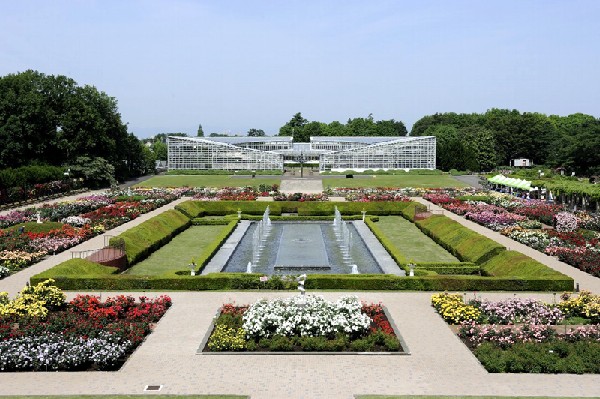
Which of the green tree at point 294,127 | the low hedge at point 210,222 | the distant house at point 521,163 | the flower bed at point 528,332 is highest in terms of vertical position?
the green tree at point 294,127

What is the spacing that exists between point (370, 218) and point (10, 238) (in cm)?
2071

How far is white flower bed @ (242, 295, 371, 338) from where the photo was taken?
16.0m

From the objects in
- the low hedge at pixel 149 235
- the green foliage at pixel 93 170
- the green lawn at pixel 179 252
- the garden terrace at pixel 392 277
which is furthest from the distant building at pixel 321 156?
the garden terrace at pixel 392 277

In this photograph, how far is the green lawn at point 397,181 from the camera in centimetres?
6488

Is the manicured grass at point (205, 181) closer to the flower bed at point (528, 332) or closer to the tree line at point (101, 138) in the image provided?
the tree line at point (101, 138)

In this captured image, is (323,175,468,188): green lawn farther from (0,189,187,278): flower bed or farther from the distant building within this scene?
(0,189,187,278): flower bed

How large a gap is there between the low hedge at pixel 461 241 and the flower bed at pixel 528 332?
673 cm

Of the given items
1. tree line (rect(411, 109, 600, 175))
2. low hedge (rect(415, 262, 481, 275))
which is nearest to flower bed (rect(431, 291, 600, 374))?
low hedge (rect(415, 262, 481, 275))

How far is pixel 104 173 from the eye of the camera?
6303cm

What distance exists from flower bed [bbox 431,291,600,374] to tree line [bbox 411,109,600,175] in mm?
60967

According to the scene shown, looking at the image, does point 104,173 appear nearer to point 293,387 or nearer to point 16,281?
point 16,281

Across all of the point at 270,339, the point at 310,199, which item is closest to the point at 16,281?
the point at 270,339

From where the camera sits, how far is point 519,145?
311 ft

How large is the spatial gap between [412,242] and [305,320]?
1716 cm
